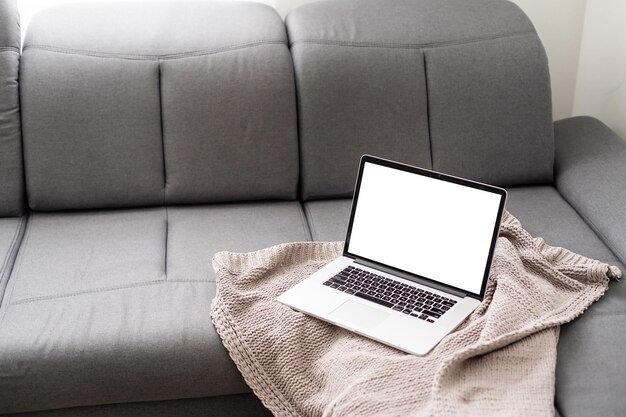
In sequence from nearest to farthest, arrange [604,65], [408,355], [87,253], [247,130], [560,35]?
[408,355] → [87,253] → [247,130] → [604,65] → [560,35]

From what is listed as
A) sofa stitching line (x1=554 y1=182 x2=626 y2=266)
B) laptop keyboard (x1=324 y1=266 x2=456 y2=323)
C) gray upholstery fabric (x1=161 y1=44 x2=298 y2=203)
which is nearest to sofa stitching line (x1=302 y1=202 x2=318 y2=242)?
gray upholstery fabric (x1=161 y1=44 x2=298 y2=203)

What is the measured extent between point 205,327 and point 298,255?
1.07 feet

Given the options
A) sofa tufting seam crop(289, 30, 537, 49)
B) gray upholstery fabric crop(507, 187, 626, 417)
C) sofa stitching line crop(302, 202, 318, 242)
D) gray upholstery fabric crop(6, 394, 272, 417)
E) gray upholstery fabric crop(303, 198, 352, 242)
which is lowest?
gray upholstery fabric crop(6, 394, 272, 417)

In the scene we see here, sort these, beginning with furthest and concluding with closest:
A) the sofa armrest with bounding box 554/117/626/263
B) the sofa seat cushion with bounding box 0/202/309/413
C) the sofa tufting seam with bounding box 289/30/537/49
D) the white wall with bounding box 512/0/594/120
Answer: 1. the white wall with bounding box 512/0/594/120
2. the sofa tufting seam with bounding box 289/30/537/49
3. the sofa armrest with bounding box 554/117/626/263
4. the sofa seat cushion with bounding box 0/202/309/413

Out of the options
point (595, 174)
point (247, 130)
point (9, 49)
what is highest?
point (9, 49)

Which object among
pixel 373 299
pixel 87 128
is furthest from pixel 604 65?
pixel 87 128

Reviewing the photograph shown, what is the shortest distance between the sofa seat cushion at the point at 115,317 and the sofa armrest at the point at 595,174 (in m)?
0.73

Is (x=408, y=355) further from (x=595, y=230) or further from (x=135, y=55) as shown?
(x=135, y=55)

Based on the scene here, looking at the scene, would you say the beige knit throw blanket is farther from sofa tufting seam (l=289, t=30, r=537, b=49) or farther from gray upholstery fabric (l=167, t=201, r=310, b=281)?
sofa tufting seam (l=289, t=30, r=537, b=49)

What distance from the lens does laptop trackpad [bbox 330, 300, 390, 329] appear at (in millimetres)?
1716

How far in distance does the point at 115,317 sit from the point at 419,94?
1.02m

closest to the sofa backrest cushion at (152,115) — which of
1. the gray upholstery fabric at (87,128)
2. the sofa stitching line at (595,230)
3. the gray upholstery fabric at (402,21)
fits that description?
the gray upholstery fabric at (87,128)

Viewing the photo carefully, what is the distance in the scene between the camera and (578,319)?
5.71ft

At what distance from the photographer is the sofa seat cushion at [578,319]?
1533 millimetres
